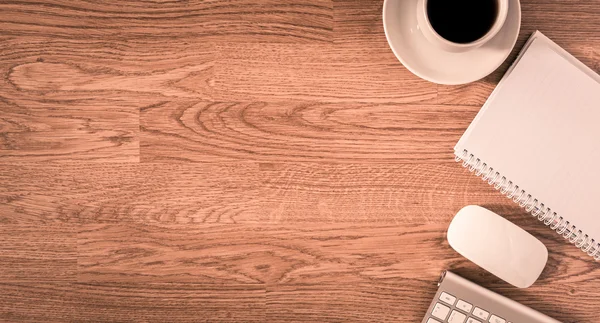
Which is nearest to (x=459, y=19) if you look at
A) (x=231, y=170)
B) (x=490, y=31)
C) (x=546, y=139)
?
(x=490, y=31)

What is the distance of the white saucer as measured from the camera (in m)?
0.61

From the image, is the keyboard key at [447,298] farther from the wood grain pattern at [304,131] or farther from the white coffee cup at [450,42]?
the white coffee cup at [450,42]

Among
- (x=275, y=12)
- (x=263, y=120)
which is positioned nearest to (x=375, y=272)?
(x=263, y=120)

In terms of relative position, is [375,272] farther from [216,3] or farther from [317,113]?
[216,3]

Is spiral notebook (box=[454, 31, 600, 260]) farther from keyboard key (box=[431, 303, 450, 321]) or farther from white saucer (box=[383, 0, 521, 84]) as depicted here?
keyboard key (box=[431, 303, 450, 321])

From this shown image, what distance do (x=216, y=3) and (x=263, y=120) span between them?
0.15 metres

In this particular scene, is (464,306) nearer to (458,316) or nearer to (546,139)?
(458,316)

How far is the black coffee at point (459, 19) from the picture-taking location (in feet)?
1.93

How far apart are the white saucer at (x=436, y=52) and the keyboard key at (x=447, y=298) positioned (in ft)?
0.86

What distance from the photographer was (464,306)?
69 centimetres

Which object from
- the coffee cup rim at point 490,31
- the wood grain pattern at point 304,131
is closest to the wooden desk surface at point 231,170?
the wood grain pattern at point 304,131

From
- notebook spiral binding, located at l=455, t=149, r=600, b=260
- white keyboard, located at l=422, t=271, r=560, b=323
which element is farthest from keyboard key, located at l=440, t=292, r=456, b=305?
notebook spiral binding, located at l=455, t=149, r=600, b=260

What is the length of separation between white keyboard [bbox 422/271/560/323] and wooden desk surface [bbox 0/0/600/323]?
0.07 feet

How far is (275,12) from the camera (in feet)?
Answer: 2.22
